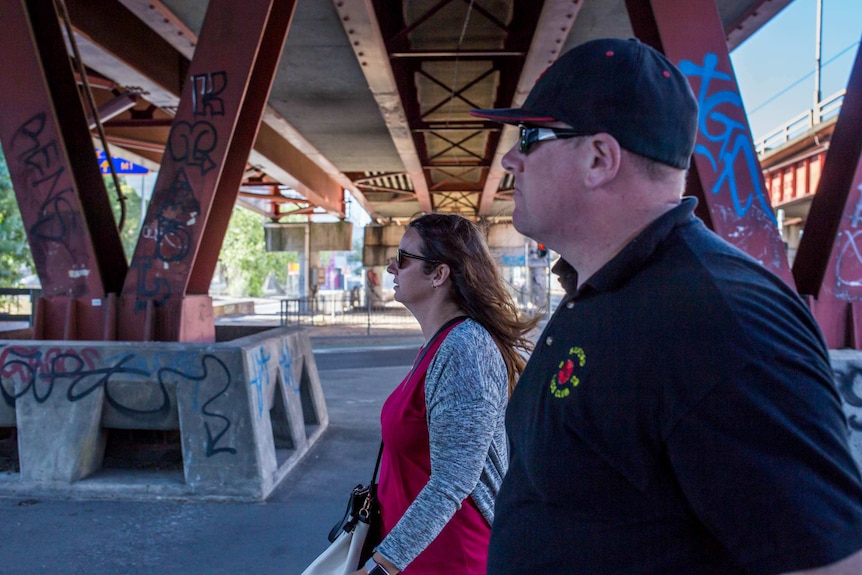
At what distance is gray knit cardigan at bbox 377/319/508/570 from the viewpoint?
2.03 m

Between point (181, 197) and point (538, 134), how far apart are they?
17.2 ft

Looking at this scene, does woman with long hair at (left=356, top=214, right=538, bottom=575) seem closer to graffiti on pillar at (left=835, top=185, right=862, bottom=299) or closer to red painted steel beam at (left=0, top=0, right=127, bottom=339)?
graffiti on pillar at (left=835, top=185, right=862, bottom=299)

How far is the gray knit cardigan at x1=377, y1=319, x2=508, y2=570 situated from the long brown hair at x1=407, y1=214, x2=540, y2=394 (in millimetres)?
124

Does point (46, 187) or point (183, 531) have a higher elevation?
point (46, 187)

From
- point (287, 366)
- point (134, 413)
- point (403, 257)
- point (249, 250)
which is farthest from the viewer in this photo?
point (249, 250)

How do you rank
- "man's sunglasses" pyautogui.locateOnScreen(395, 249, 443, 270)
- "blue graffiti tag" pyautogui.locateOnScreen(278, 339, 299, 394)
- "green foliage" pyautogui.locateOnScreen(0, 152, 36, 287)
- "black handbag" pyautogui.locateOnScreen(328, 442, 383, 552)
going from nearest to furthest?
1. "black handbag" pyautogui.locateOnScreen(328, 442, 383, 552)
2. "man's sunglasses" pyautogui.locateOnScreen(395, 249, 443, 270)
3. "blue graffiti tag" pyautogui.locateOnScreen(278, 339, 299, 394)
4. "green foliage" pyautogui.locateOnScreen(0, 152, 36, 287)

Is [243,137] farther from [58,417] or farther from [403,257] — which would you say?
[403,257]

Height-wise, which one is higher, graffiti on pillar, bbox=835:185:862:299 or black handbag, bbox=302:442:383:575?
graffiti on pillar, bbox=835:185:862:299

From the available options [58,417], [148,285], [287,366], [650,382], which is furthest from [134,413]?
[650,382]

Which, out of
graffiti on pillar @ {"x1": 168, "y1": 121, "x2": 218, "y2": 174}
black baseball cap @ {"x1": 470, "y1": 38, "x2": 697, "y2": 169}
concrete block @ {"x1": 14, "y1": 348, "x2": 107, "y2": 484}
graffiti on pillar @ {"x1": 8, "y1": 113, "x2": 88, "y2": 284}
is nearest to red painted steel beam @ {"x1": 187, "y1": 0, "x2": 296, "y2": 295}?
graffiti on pillar @ {"x1": 168, "y1": 121, "x2": 218, "y2": 174}

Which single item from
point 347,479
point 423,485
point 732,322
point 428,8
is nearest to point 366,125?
point 428,8

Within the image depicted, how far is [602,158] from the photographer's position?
4.45 feet

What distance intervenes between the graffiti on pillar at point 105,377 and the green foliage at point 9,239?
24.3 metres

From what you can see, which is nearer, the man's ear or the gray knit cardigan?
the man's ear
